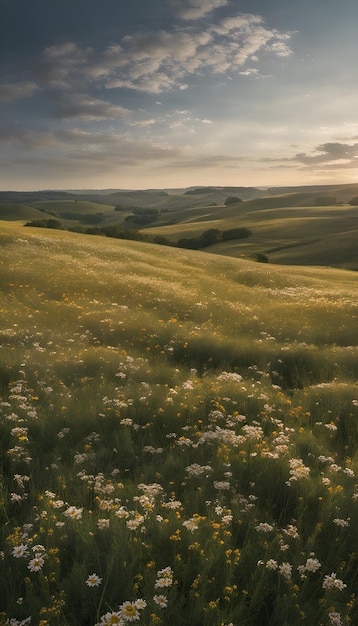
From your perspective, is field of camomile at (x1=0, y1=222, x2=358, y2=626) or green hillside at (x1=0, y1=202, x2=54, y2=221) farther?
green hillside at (x1=0, y1=202, x2=54, y2=221)

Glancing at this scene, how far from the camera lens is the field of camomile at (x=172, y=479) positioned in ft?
14.7

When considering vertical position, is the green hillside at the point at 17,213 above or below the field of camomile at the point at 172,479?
above

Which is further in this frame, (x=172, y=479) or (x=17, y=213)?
(x=17, y=213)

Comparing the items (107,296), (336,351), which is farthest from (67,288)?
(336,351)

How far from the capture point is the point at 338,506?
19.9ft

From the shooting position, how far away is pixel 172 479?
698 centimetres

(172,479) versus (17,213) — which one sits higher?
(17,213)

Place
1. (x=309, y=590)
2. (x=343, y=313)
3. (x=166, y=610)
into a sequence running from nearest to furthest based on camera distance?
1. (x=166, y=610)
2. (x=309, y=590)
3. (x=343, y=313)

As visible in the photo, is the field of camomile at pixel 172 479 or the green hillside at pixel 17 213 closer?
the field of camomile at pixel 172 479

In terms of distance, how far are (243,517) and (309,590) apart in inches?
48.0

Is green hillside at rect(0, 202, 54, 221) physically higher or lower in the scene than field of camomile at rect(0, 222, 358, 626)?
higher

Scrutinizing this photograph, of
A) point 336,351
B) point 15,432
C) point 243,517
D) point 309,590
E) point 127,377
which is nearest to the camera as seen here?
point 309,590

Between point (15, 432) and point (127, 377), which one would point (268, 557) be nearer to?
point (15, 432)

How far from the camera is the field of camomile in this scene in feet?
14.7
